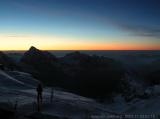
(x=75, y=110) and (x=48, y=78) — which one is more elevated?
(x=75, y=110)

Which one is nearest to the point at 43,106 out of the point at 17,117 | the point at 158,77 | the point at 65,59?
the point at 17,117

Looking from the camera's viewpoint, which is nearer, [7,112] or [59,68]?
[7,112]

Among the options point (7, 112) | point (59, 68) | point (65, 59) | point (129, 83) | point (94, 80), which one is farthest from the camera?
point (65, 59)

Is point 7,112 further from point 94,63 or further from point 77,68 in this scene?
point 94,63

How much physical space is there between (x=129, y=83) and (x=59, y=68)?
5777cm

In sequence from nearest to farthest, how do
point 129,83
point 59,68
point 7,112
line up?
point 7,112
point 129,83
point 59,68

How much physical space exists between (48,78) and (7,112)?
124 meters

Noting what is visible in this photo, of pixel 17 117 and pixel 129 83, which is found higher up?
pixel 17 117

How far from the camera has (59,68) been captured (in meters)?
170

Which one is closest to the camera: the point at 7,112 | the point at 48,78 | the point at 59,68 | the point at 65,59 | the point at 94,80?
the point at 7,112

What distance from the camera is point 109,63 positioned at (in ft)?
647

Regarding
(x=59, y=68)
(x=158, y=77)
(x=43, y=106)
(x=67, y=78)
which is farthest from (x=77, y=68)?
(x=43, y=106)

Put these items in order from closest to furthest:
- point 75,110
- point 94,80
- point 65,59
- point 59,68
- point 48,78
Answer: point 75,110
point 48,78
point 94,80
point 59,68
point 65,59

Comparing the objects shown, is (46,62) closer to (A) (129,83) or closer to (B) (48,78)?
(B) (48,78)
